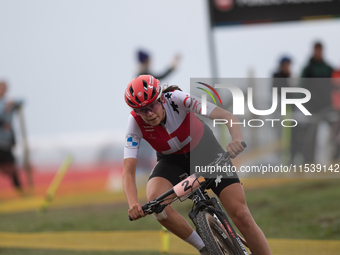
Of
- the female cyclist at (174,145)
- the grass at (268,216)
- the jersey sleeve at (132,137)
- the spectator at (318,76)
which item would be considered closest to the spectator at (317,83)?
the spectator at (318,76)

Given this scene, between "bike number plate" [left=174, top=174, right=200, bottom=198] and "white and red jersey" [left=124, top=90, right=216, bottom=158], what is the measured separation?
64 centimetres

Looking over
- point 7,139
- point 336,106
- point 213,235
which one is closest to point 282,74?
point 336,106

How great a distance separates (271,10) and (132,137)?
645cm

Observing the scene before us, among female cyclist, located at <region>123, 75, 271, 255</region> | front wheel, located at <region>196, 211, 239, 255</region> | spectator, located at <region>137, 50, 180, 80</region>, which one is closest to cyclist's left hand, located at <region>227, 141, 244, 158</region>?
female cyclist, located at <region>123, 75, 271, 255</region>

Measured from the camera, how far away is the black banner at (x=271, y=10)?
9805mm

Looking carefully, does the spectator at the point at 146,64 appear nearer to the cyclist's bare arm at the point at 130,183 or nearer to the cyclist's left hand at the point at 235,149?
the cyclist's bare arm at the point at 130,183

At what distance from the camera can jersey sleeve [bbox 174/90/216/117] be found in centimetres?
438

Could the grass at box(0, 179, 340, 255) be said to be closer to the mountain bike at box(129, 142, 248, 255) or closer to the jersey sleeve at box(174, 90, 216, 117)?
the mountain bike at box(129, 142, 248, 255)

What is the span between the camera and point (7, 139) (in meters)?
10.8

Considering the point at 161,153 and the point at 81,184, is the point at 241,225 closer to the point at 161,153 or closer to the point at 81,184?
the point at 161,153

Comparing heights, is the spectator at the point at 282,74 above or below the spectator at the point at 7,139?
above

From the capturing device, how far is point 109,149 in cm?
1397

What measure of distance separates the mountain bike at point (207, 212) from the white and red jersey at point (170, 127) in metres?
0.48

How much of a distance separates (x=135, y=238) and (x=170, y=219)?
12.1ft
